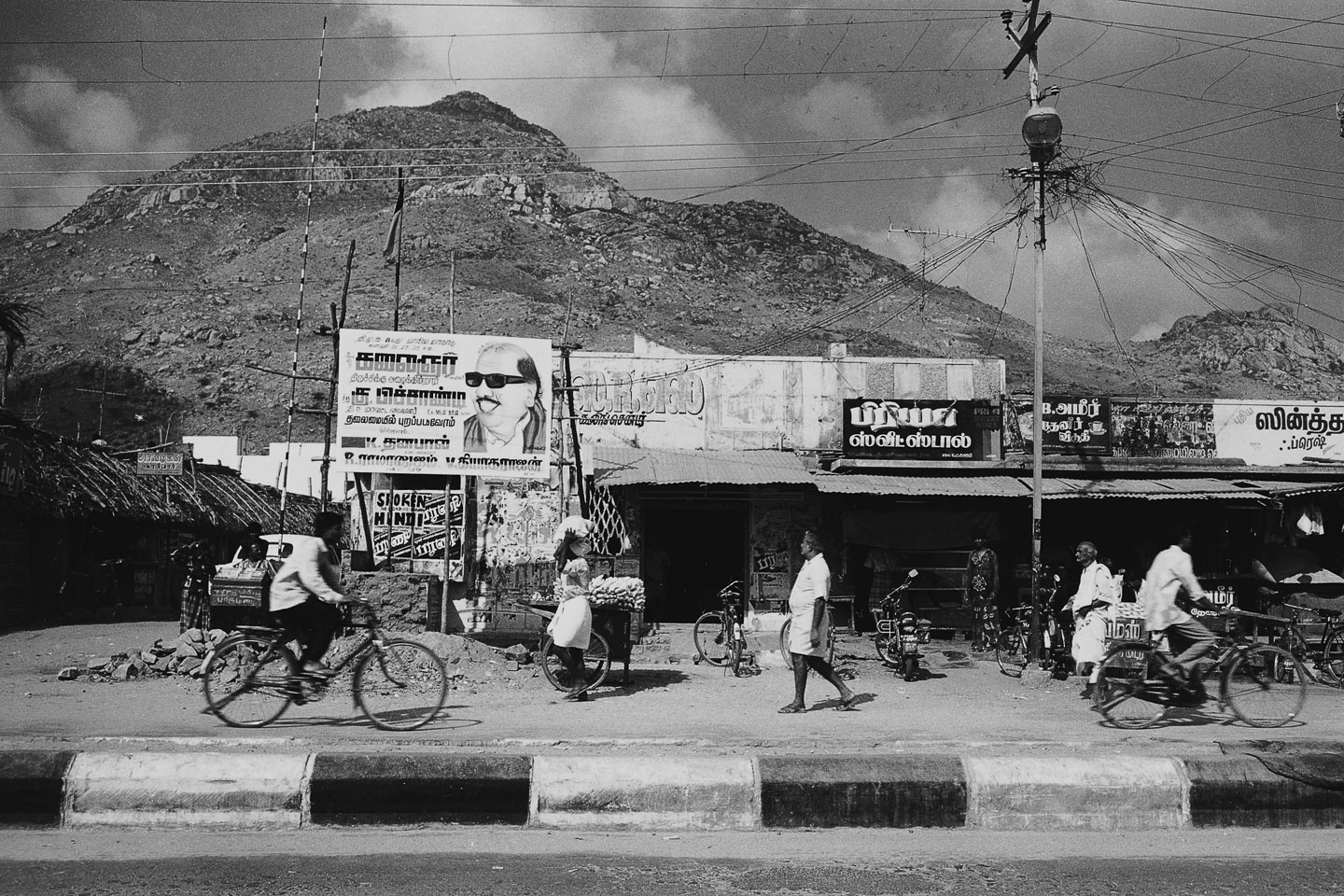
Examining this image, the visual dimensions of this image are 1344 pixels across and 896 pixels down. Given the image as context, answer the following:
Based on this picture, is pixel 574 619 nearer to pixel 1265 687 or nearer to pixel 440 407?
pixel 1265 687

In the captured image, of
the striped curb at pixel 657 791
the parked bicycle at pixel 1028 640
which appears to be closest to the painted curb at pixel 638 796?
the striped curb at pixel 657 791

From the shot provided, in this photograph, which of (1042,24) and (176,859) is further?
(1042,24)

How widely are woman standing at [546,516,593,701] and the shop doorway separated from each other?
8469 mm

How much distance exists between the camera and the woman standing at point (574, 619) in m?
9.89

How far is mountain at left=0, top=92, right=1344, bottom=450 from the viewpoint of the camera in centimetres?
5772

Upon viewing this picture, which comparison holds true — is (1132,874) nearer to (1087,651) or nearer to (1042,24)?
(1087,651)

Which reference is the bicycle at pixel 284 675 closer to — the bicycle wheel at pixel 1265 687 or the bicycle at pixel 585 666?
the bicycle at pixel 585 666

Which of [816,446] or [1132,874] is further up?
[816,446]

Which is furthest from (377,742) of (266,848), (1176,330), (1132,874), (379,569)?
(1176,330)

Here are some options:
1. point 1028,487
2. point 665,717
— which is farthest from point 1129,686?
point 1028,487

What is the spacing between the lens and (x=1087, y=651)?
1148 centimetres

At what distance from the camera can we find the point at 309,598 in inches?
312

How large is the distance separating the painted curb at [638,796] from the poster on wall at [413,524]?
12797mm

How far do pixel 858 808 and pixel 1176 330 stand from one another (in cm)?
8527
